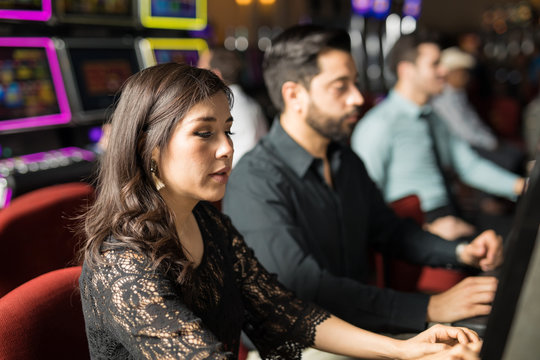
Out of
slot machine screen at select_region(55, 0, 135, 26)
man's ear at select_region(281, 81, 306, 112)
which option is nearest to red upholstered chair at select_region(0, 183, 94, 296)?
man's ear at select_region(281, 81, 306, 112)

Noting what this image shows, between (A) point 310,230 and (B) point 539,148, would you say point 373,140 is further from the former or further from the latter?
(B) point 539,148

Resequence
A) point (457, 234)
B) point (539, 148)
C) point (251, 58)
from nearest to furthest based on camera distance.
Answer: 1. point (539, 148)
2. point (457, 234)
3. point (251, 58)

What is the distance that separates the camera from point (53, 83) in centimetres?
307

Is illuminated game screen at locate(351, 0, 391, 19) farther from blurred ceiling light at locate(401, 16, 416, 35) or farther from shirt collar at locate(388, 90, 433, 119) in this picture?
shirt collar at locate(388, 90, 433, 119)

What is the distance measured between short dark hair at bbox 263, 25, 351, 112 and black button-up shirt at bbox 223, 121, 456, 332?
0.18 m

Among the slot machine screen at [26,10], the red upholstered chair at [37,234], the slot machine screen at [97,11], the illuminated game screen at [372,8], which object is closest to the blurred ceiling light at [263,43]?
the illuminated game screen at [372,8]

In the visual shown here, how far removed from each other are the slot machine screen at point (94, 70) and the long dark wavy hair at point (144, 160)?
2177 mm

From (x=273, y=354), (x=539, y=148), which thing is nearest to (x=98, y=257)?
(x=273, y=354)

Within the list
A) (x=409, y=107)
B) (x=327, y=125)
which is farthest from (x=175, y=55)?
(x=327, y=125)

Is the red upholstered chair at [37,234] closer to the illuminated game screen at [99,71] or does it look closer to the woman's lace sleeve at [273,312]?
the woman's lace sleeve at [273,312]

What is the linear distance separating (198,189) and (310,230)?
0.65 metres

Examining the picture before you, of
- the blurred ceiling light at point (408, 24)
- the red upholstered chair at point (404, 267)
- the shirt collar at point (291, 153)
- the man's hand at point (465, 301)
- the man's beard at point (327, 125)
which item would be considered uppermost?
the blurred ceiling light at point (408, 24)

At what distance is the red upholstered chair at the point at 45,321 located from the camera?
95cm

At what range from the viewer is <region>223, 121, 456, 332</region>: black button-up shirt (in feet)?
4.33
